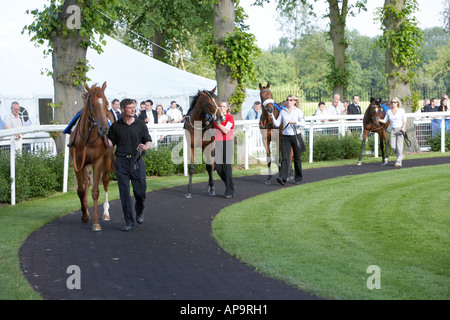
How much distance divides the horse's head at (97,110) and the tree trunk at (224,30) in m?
9.19

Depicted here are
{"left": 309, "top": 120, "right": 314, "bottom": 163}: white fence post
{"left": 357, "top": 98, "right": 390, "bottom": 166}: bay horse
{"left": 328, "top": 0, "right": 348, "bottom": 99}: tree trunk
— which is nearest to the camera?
{"left": 357, "top": 98, "right": 390, "bottom": 166}: bay horse

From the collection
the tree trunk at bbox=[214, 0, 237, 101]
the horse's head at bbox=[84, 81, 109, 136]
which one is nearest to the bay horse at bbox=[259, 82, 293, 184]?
the tree trunk at bbox=[214, 0, 237, 101]

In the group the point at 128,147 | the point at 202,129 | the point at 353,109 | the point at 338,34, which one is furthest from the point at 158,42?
the point at 128,147

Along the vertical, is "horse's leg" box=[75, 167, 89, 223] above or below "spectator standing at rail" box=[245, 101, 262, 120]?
below

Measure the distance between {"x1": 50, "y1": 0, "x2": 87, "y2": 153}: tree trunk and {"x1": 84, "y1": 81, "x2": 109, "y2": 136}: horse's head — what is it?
17.4 feet

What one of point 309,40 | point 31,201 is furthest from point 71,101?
point 309,40

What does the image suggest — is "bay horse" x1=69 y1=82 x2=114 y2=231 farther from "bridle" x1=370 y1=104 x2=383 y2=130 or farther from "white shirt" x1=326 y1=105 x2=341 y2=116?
"white shirt" x1=326 y1=105 x2=341 y2=116

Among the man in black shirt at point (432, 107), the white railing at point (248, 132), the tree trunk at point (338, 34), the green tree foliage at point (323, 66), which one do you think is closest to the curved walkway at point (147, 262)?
the white railing at point (248, 132)

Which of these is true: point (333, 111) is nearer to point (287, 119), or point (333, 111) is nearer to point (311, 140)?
point (311, 140)

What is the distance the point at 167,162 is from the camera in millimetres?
16469

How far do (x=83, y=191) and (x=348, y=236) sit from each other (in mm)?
4068

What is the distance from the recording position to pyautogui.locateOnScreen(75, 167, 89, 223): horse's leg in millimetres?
9672

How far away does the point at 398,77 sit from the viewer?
2130 cm

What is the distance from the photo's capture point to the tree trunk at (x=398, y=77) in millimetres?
21156
